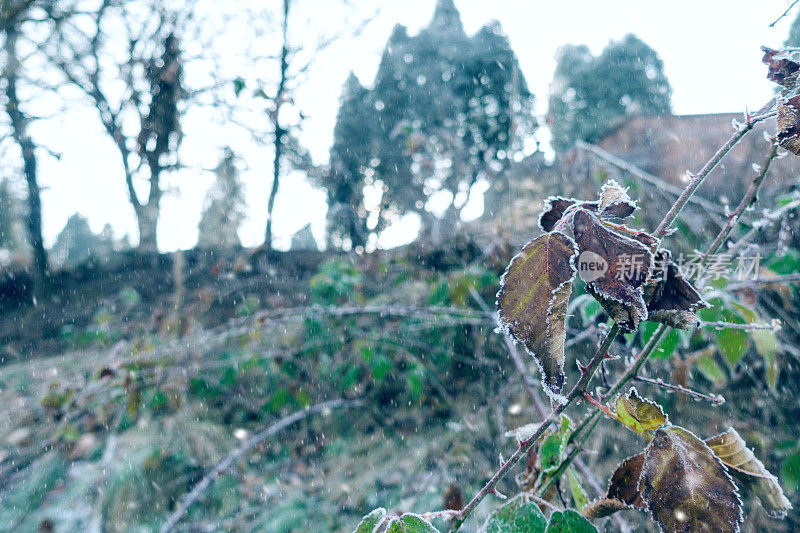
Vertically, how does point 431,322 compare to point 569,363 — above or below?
above

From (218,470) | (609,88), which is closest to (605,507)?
(218,470)

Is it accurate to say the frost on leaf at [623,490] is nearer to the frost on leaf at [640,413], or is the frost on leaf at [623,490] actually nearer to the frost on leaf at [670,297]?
the frost on leaf at [640,413]

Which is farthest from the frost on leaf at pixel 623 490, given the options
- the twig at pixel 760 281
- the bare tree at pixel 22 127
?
the bare tree at pixel 22 127

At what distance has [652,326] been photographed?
51 centimetres

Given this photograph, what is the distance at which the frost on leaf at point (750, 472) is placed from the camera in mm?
313

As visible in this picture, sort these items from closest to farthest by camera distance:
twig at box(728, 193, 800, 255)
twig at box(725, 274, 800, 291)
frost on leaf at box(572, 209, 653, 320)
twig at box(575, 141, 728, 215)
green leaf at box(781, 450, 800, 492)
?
frost on leaf at box(572, 209, 653, 320) → twig at box(728, 193, 800, 255) → twig at box(725, 274, 800, 291) → green leaf at box(781, 450, 800, 492) → twig at box(575, 141, 728, 215)

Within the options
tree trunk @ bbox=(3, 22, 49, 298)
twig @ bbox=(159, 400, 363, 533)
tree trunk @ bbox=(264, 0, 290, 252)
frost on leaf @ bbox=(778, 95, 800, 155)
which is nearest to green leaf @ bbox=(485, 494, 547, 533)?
frost on leaf @ bbox=(778, 95, 800, 155)

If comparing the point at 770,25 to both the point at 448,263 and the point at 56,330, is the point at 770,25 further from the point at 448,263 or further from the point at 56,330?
the point at 56,330

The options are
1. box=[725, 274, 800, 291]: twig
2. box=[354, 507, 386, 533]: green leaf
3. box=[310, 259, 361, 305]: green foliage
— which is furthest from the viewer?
box=[310, 259, 361, 305]: green foliage

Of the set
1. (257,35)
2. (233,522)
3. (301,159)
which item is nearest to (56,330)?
(301,159)

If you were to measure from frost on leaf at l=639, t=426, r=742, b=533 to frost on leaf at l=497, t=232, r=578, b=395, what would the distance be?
0.14 meters

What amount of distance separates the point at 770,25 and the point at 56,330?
868 cm

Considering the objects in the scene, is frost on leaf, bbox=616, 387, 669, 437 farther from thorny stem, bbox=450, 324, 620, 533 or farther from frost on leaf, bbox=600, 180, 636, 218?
frost on leaf, bbox=600, 180, 636, 218

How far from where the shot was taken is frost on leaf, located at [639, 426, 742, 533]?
281 mm
